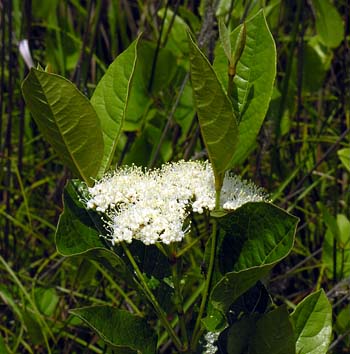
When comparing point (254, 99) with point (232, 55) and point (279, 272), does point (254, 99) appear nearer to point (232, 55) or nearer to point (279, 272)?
point (232, 55)

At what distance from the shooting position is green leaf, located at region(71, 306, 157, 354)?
785 mm

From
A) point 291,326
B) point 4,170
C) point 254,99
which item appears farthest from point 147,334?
point 4,170

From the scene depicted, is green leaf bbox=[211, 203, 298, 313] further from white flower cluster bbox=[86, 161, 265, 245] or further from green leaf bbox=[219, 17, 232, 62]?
green leaf bbox=[219, 17, 232, 62]

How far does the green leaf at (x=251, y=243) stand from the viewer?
72cm

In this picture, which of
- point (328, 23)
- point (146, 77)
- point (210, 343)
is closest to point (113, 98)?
point (210, 343)

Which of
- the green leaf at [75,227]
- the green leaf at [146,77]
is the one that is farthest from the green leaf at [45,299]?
the green leaf at [75,227]

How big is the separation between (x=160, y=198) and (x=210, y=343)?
0.70ft

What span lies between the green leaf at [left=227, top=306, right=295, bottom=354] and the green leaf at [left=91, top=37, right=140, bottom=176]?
24 centimetres

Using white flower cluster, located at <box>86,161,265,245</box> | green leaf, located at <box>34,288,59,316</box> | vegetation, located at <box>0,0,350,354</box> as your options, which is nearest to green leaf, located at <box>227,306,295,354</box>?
vegetation, located at <box>0,0,350,354</box>

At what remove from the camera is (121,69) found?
0.86 meters

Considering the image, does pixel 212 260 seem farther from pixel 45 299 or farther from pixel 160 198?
pixel 45 299

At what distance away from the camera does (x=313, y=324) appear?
85 cm

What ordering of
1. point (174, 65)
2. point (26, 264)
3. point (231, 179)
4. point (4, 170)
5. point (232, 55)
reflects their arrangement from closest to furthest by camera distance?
point (232, 55) → point (231, 179) → point (174, 65) → point (26, 264) → point (4, 170)

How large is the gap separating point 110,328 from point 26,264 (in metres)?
0.82
